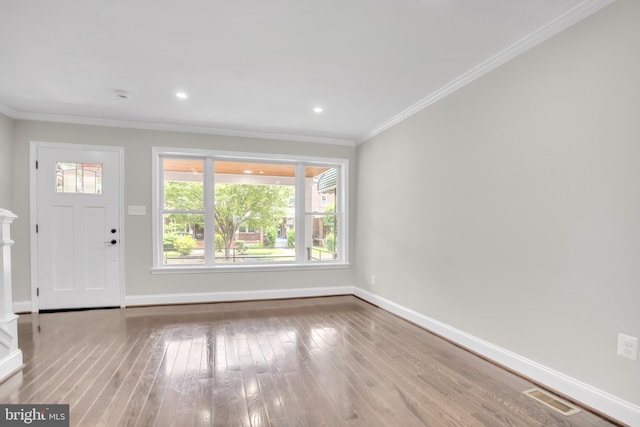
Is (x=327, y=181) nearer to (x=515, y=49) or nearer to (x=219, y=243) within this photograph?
(x=219, y=243)

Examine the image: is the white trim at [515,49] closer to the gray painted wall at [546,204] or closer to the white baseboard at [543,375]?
the gray painted wall at [546,204]

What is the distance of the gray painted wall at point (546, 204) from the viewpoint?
6.23 feet

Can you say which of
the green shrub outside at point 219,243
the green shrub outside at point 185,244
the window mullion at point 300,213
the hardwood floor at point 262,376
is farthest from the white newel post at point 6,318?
the window mullion at point 300,213

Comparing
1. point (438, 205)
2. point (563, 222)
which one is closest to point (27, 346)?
point (438, 205)

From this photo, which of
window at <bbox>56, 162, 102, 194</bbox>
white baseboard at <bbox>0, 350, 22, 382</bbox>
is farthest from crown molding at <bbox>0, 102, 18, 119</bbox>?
white baseboard at <bbox>0, 350, 22, 382</bbox>

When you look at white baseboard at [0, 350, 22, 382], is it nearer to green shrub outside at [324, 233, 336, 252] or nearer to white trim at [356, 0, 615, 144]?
green shrub outside at [324, 233, 336, 252]

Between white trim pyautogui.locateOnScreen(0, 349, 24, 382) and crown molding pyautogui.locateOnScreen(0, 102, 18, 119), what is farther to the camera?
crown molding pyautogui.locateOnScreen(0, 102, 18, 119)

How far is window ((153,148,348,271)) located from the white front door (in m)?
0.58

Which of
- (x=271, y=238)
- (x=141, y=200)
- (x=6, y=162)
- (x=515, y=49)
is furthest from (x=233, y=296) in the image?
(x=515, y=49)

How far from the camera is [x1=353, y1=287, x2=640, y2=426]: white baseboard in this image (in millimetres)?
1880

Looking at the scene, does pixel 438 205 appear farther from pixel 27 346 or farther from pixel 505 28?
pixel 27 346

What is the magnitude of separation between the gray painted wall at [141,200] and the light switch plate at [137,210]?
57 mm

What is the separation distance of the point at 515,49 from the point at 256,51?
2066 millimetres

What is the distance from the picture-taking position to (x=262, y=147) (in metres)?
4.92
